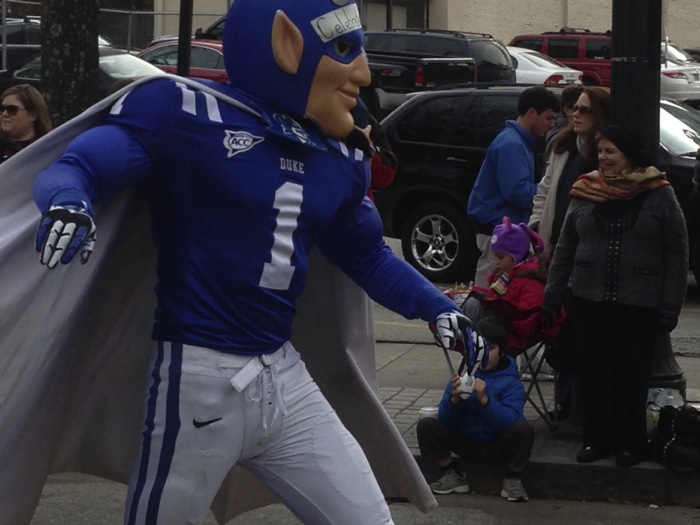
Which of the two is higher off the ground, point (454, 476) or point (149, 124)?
point (149, 124)

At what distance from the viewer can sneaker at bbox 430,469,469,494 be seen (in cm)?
→ 658

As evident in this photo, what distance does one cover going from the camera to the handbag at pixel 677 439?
6355mm

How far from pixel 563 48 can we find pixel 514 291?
25.1 meters

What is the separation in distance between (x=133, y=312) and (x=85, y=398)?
284mm

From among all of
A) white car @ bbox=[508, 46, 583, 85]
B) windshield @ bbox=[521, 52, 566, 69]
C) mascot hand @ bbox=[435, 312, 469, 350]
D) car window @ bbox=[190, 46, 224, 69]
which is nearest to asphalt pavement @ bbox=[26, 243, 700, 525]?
mascot hand @ bbox=[435, 312, 469, 350]

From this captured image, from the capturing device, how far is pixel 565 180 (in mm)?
7691

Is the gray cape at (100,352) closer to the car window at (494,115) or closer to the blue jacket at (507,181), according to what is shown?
the blue jacket at (507,181)

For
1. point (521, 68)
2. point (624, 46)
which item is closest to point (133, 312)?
point (624, 46)

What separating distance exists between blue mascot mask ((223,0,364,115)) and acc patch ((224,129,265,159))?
18 cm

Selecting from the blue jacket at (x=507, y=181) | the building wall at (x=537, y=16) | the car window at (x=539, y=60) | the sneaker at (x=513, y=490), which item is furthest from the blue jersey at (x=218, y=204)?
the building wall at (x=537, y=16)

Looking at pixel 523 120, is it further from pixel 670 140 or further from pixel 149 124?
pixel 149 124

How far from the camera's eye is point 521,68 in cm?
2712

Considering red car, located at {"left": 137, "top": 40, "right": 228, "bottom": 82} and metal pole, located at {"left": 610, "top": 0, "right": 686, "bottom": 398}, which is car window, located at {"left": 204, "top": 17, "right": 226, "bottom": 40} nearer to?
red car, located at {"left": 137, "top": 40, "right": 228, "bottom": 82}

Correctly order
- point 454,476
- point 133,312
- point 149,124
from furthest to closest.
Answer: point 454,476 < point 133,312 < point 149,124
